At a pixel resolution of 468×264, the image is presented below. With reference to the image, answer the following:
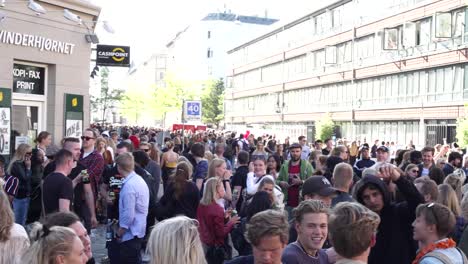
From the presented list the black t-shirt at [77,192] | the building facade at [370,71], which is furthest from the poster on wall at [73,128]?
the building facade at [370,71]

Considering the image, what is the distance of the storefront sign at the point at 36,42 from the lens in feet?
55.5

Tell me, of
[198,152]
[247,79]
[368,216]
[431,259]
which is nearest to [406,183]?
[431,259]

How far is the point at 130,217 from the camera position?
7.38m

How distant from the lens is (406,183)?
19.4 feet

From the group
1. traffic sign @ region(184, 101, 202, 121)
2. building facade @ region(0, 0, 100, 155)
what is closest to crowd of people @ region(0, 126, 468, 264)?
building facade @ region(0, 0, 100, 155)

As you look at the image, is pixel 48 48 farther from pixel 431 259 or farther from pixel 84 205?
pixel 431 259

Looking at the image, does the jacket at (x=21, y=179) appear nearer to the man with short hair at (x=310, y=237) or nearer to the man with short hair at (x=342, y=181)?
the man with short hair at (x=342, y=181)

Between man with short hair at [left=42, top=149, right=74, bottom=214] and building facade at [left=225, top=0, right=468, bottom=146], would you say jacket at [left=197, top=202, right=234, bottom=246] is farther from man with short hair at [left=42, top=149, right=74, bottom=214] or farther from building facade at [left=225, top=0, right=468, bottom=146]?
building facade at [left=225, top=0, right=468, bottom=146]

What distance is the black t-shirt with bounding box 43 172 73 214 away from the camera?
23.8 ft

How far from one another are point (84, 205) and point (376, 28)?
4434 cm

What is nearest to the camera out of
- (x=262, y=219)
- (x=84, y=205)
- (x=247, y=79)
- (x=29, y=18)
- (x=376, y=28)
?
(x=262, y=219)

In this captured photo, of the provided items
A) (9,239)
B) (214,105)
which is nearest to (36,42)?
(9,239)

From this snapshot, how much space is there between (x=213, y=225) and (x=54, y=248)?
4.00m

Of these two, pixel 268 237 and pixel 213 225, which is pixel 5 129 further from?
pixel 268 237
